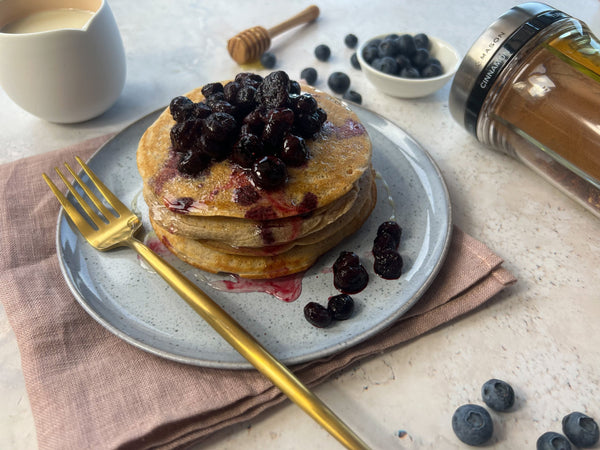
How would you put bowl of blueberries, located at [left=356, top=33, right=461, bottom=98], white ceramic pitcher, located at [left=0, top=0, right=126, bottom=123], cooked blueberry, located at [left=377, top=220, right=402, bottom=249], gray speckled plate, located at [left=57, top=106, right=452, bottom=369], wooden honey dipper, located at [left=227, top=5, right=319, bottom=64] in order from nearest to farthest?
gray speckled plate, located at [left=57, top=106, right=452, bottom=369] → cooked blueberry, located at [left=377, top=220, right=402, bottom=249] → white ceramic pitcher, located at [left=0, top=0, right=126, bottom=123] → bowl of blueberries, located at [left=356, top=33, right=461, bottom=98] → wooden honey dipper, located at [left=227, top=5, right=319, bottom=64]

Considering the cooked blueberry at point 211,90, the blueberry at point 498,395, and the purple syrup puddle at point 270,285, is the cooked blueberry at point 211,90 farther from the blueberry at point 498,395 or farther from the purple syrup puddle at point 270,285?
the blueberry at point 498,395

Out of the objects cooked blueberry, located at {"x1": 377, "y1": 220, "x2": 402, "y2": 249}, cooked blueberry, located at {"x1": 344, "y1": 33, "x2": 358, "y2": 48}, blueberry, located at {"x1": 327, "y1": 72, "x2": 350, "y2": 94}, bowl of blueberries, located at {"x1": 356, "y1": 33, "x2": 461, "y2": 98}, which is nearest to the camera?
cooked blueberry, located at {"x1": 377, "y1": 220, "x2": 402, "y2": 249}

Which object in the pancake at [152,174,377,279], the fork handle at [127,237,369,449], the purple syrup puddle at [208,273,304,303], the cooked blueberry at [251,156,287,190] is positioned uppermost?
the cooked blueberry at [251,156,287,190]

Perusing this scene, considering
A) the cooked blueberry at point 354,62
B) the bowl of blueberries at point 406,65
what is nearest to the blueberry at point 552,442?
the bowl of blueberries at point 406,65

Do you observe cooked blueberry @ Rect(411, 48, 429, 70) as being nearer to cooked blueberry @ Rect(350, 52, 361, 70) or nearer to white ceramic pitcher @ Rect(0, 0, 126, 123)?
cooked blueberry @ Rect(350, 52, 361, 70)

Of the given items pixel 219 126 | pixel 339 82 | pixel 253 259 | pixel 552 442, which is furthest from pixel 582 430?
pixel 339 82

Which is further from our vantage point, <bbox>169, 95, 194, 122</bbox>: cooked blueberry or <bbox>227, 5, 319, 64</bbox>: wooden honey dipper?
<bbox>227, 5, 319, 64</bbox>: wooden honey dipper

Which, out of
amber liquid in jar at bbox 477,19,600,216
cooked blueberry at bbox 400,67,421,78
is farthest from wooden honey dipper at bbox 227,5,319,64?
amber liquid in jar at bbox 477,19,600,216
